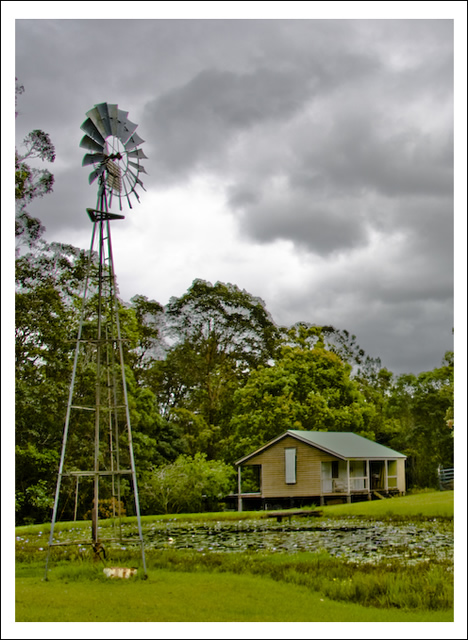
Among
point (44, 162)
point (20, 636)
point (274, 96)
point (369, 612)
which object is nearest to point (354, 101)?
point (274, 96)

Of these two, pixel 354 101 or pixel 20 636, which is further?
pixel 354 101

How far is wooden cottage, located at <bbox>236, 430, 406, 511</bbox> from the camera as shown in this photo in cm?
1948

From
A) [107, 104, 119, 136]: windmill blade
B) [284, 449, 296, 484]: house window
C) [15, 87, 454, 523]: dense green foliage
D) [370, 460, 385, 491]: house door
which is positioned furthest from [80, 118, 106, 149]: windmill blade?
[370, 460, 385, 491]: house door

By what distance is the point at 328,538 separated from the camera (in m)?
9.25

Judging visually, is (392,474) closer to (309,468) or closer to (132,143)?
(309,468)

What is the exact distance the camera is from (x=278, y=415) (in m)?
21.9

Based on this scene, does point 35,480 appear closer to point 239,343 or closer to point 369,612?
point 239,343

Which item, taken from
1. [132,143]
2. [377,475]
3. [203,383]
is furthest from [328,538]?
[203,383]

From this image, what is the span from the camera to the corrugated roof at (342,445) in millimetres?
19172

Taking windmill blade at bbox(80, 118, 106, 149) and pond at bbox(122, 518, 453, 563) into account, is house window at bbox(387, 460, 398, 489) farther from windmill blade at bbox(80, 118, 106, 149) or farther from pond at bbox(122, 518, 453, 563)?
windmill blade at bbox(80, 118, 106, 149)

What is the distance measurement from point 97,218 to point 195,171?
12.7m

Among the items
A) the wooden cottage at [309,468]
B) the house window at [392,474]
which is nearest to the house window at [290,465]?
the wooden cottage at [309,468]

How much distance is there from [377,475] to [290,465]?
341cm

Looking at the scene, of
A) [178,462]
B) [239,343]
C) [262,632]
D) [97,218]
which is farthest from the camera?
[239,343]
